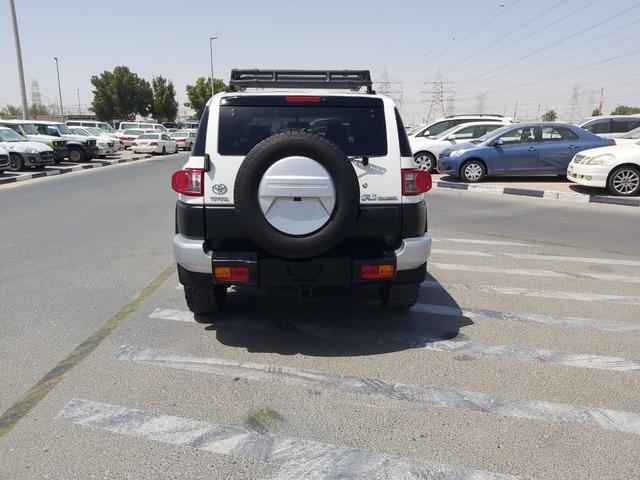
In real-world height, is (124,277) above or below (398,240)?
below

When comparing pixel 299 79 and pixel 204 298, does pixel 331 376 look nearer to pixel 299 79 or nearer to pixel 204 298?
pixel 204 298

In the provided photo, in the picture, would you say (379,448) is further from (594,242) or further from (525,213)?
(525,213)

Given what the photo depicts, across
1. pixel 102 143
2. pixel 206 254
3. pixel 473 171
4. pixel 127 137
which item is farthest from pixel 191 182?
pixel 127 137

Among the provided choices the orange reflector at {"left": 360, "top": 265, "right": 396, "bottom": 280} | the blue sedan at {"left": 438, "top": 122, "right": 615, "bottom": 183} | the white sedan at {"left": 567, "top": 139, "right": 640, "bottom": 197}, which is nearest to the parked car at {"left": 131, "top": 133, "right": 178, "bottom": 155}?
the blue sedan at {"left": 438, "top": 122, "right": 615, "bottom": 183}

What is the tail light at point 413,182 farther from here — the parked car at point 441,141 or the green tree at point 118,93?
the green tree at point 118,93

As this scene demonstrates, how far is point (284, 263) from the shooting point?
3.80 m

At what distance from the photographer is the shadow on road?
13.4ft

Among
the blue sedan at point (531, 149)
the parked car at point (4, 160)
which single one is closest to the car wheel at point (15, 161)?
the parked car at point (4, 160)

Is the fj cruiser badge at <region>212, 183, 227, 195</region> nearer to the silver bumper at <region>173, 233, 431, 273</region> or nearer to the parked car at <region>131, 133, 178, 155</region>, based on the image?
the silver bumper at <region>173, 233, 431, 273</region>

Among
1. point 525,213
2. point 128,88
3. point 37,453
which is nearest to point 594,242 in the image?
point 525,213

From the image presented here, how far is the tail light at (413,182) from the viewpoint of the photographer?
3998mm

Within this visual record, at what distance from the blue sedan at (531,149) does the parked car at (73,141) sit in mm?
17038

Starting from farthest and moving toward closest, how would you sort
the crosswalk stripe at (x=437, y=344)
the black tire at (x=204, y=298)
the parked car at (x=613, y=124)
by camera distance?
the parked car at (x=613, y=124), the black tire at (x=204, y=298), the crosswalk stripe at (x=437, y=344)

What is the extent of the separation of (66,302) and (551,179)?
46.9 feet
